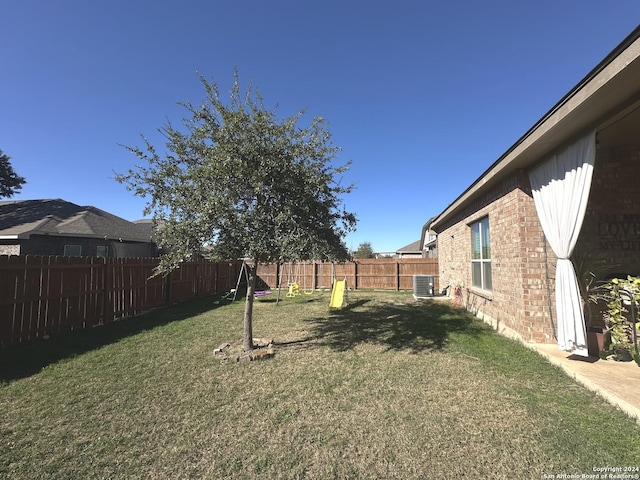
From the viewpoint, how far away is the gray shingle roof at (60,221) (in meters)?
12.9

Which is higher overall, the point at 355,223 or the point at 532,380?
the point at 355,223

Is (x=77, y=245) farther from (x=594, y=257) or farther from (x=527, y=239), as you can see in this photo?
(x=594, y=257)

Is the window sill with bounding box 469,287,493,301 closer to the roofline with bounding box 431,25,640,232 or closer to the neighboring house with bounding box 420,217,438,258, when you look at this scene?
the roofline with bounding box 431,25,640,232

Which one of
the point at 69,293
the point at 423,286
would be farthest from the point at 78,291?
the point at 423,286

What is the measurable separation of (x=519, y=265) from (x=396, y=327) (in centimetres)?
319

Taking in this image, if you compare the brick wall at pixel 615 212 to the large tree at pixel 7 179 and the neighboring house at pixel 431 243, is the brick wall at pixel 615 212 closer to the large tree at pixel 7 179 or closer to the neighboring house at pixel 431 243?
the neighboring house at pixel 431 243

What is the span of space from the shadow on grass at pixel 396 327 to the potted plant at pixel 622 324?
2403 mm

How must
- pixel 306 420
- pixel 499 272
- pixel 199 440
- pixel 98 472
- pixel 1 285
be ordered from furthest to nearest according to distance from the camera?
1. pixel 499 272
2. pixel 1 285
3. pixel 306 420
4. pixel 199 440
5. pixel 98 472

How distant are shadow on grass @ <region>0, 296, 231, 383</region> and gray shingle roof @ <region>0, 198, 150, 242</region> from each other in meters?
6.88

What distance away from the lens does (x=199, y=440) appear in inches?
115

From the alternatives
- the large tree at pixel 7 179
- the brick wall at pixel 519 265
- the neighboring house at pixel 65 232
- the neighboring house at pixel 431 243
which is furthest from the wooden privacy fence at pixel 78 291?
the large tree at pixel 7 179

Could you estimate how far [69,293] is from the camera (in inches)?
293

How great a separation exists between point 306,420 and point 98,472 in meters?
1.77

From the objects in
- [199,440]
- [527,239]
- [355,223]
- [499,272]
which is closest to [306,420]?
[199,440]
